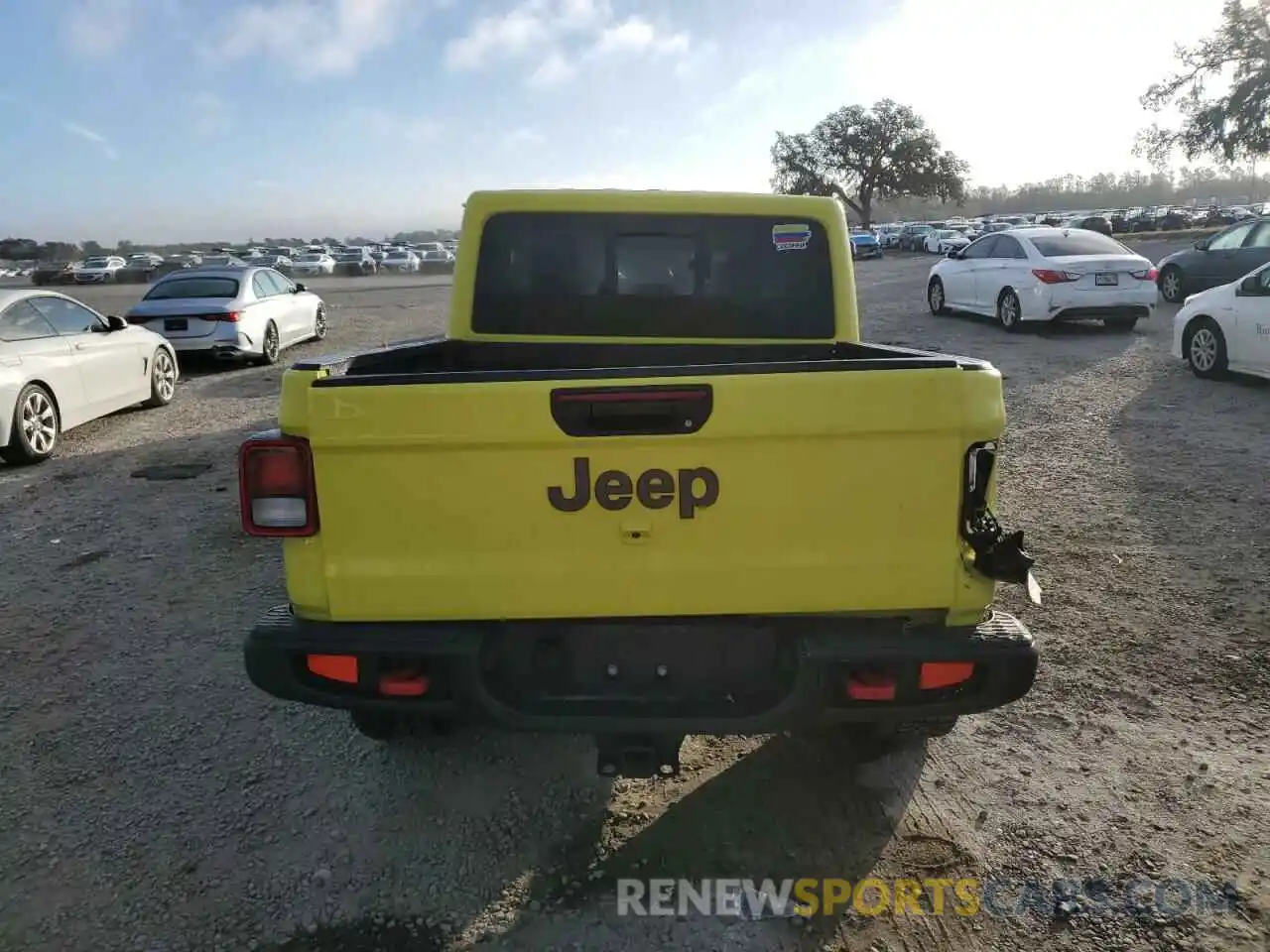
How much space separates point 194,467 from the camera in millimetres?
7934

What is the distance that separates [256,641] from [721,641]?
1.33 m

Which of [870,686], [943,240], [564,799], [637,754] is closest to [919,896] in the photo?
[870,686]

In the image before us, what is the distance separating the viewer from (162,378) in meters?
10.6

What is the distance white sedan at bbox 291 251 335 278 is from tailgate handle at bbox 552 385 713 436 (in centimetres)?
4825

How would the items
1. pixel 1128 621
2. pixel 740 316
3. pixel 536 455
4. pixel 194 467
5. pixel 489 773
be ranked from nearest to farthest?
pixel 536 455
pixel 489 773
pixel 740 316
pixel 1128 621
pixel 194 467

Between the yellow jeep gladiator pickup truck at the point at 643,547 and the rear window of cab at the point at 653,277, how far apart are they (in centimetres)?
167

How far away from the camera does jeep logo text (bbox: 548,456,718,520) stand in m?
2.46

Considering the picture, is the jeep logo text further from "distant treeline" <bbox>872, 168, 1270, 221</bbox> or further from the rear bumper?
"distant treeline" <bbox>872, 168, 1270, 221</bbox>

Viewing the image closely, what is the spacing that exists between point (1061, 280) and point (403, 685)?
13.6 m

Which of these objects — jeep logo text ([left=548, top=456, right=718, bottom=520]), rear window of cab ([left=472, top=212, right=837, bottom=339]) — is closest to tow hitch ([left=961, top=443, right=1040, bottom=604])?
jeep logo text ([left=548, top=456, right=718, bottom=520])

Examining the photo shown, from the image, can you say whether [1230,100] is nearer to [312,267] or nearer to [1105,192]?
[312,267]

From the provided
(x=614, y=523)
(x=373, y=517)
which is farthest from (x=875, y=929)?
(x=373, y=517)

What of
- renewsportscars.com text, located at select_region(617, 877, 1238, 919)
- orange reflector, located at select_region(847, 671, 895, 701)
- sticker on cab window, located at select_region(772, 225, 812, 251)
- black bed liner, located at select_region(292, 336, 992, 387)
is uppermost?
sticker on cab window, located at select_region(772, 225, 812, 251)

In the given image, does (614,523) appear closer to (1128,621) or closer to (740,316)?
(740,316)
